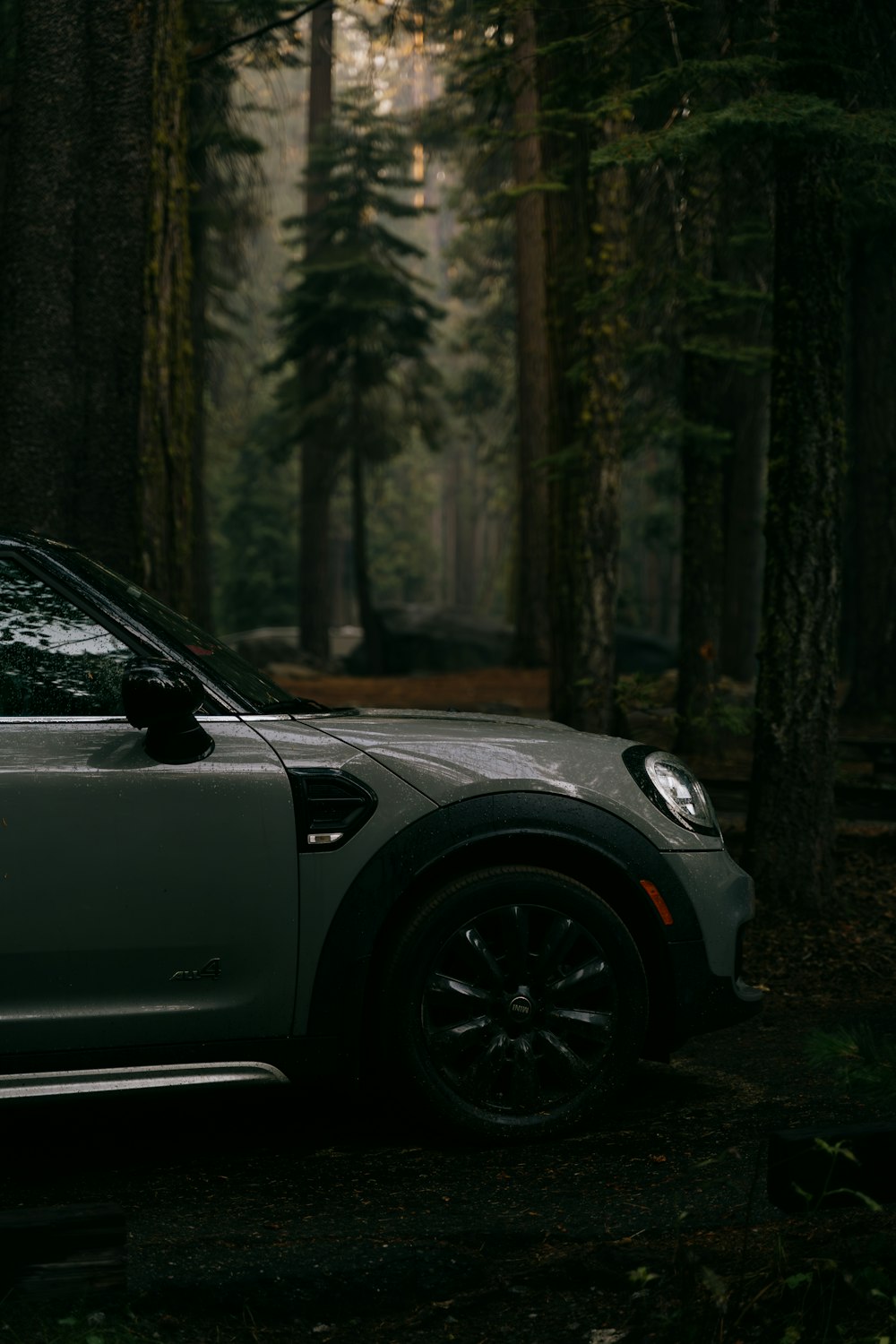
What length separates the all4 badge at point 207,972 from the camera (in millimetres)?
4262

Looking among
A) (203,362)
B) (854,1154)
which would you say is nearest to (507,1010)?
(854,1154)

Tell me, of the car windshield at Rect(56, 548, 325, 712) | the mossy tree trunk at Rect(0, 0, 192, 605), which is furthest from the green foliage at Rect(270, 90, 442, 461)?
the car windshield at Rect(56, 548, 325, 712)

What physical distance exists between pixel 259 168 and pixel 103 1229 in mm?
18680

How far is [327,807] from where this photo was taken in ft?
14.4

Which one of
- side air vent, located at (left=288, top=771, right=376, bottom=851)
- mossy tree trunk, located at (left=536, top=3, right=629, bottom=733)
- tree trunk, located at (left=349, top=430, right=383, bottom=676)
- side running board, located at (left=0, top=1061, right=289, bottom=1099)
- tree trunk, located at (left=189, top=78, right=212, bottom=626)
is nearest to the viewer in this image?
side running board, located at (left=0, top=1061, right=289, bottom=1099)

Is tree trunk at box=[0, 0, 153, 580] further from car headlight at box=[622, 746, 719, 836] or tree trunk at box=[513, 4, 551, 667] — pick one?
tree trunk at box=[513, 4, 551, 667]

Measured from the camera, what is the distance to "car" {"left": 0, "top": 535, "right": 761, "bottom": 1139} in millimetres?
4184

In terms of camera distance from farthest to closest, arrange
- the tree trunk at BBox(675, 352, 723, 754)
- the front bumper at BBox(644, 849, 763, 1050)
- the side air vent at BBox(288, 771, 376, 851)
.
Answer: the tree trunk at BBox(675, 352, 723, 754)
the front bumper at BBox(644, 849, 763, 1050)
the side air vent at BBox(288, 771, 376, 851)

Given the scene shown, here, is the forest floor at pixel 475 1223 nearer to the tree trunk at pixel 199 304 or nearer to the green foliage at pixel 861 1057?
the green foliage at pixel 861 1057

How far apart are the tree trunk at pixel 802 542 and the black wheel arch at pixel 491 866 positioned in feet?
10.4

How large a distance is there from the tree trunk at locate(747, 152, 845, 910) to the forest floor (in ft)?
6.61

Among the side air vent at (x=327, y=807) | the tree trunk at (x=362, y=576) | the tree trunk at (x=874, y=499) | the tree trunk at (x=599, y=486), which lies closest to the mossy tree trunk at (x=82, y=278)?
the side air vent at (x=327, y=807)

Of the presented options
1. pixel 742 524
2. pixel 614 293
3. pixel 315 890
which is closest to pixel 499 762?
pixel 315 890

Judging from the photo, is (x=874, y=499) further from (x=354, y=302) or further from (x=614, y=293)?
(x=354, y=302)
